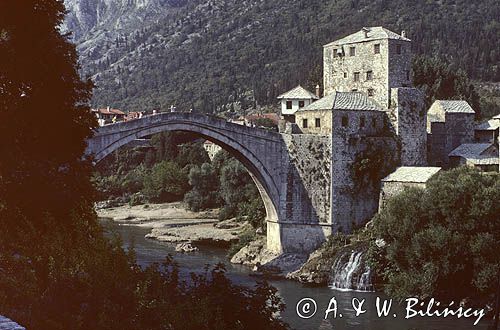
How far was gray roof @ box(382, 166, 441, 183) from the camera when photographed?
4816 centimetres

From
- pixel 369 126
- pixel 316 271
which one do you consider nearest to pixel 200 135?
pixel 369 126

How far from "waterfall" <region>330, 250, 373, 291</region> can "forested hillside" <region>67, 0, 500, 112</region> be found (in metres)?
80.5

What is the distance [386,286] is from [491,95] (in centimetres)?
8010

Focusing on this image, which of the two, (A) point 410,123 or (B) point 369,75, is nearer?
(A) point 410,123

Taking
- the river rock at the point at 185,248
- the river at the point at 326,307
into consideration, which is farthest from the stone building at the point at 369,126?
the river rock at the point at 185,248

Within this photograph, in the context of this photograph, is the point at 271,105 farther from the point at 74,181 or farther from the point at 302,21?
the point at 74,181

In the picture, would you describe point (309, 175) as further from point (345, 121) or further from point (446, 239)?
point (446, 239)

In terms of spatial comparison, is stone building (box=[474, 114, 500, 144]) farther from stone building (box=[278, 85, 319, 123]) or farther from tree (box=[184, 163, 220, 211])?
tree (box=[184, 163, 220, 211])

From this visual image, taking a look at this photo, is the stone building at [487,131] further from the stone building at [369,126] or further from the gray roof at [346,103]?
the gray roof at [346,103]

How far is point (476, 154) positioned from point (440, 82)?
2465 cm

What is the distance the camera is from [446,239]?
132 feet

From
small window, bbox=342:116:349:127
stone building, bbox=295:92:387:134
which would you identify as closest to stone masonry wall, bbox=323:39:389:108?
stone building, bbox=295:92:387:134

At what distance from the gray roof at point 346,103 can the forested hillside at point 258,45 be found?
73025mm

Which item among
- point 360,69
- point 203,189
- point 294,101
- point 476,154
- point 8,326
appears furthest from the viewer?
point 203,189
